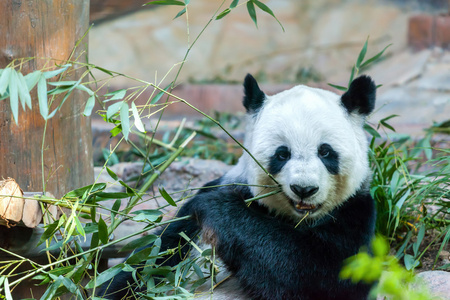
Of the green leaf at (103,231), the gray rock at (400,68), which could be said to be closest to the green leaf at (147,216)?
the green leaf at (103,231)

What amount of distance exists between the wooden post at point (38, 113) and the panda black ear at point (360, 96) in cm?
181

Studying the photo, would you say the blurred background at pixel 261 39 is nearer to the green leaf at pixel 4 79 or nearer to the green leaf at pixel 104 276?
the green leaf at pixel 104 276

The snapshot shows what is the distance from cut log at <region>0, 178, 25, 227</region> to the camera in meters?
2.75

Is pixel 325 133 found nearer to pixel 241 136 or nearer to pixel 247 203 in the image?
pixel 247 203

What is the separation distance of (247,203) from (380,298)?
1238mm

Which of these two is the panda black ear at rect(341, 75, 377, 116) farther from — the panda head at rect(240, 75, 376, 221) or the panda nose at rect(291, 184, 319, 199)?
the panda nose at rect(291, 184, 319, 199)

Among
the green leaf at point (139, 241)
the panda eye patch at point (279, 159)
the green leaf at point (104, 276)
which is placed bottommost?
the green leaf at point (104, 276)

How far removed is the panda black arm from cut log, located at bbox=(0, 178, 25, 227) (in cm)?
99

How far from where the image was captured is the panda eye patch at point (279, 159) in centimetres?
307

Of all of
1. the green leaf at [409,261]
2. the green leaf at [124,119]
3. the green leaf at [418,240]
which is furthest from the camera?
the green leaf at [418,240]

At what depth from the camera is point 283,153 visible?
3.08m

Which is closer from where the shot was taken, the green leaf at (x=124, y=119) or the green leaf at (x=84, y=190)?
the green leaf at (x=124, y=119)

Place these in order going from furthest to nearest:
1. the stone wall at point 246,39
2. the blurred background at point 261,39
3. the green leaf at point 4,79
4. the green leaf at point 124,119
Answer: the stone wall at point 246,39 < the blurred background at point 261,39 < the green leaf at point 124,119 < the green leaf at point 4,79

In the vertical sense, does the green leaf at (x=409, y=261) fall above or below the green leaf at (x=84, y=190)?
below
